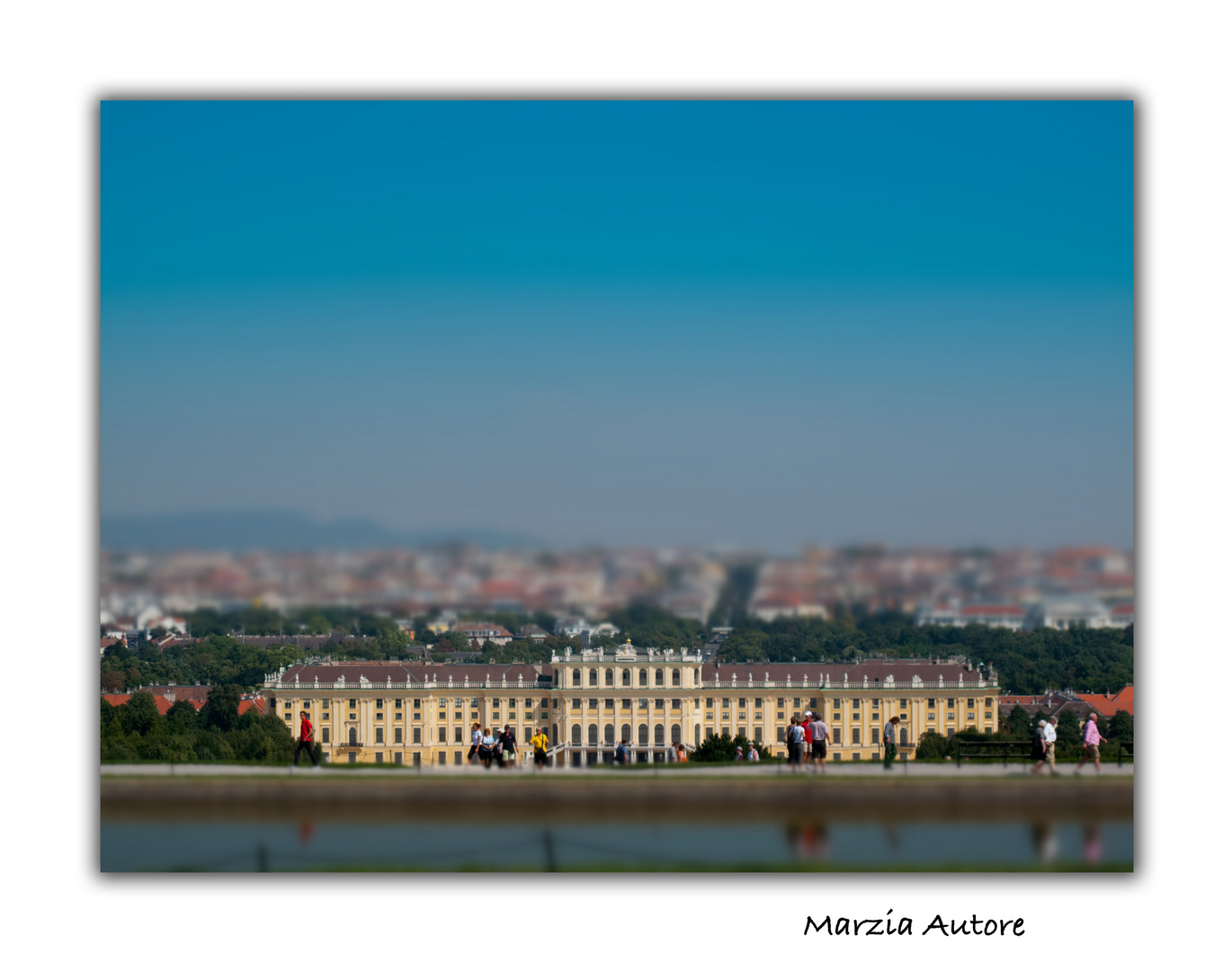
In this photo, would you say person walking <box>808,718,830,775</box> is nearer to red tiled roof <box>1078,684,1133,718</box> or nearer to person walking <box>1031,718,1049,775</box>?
person walking <box>1031,718,1049,775</box>

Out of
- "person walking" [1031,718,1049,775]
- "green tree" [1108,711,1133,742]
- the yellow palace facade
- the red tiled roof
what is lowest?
the yellow palace facade

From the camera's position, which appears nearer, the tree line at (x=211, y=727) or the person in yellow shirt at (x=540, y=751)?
the person in yellow shirt at (x=540, y=751)

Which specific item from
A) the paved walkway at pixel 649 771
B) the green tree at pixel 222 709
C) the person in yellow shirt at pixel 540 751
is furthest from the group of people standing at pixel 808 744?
the green tree at pixel 222 709

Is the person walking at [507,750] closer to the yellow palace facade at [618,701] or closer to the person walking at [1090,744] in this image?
the person walking at [1090,744]

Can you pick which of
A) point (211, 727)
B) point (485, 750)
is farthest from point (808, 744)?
point (211, 727)

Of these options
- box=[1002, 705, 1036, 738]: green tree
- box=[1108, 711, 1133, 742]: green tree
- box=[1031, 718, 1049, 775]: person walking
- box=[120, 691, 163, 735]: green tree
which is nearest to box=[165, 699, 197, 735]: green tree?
box=[120, 691, 163, 735]: green tree

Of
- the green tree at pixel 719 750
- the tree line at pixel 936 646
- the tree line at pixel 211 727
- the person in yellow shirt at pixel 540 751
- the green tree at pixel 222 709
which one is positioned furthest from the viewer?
the green tree at pixel 222 709
